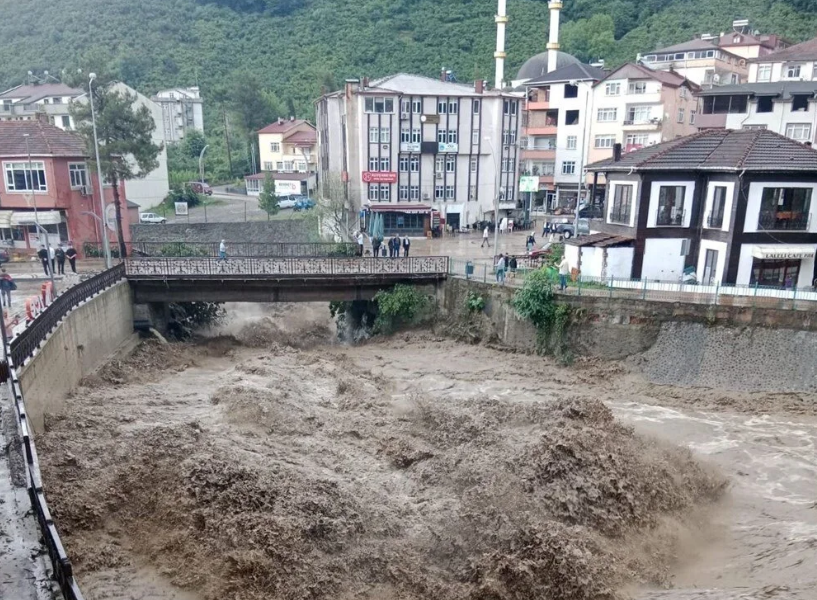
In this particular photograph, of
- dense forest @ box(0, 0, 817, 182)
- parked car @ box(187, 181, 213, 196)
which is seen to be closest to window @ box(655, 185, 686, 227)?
parked car @ box(187, 181, 213, 196)

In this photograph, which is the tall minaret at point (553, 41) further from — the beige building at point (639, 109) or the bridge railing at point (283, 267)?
the bridge railing at point (283, 267)

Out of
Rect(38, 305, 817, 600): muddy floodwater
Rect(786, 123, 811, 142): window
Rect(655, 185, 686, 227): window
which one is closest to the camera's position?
Rect(38, 305, 817, 600): muddy floodwater

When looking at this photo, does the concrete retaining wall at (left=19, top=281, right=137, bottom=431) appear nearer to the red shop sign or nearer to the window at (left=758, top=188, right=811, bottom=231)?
the red shop sign

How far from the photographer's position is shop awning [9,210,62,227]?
37031mm

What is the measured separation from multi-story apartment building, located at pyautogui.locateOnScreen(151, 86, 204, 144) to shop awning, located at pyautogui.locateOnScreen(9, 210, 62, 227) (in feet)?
152

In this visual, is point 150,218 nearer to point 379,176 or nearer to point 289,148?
point 379,176

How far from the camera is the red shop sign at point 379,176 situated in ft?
157

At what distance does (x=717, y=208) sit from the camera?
28062 millimetres

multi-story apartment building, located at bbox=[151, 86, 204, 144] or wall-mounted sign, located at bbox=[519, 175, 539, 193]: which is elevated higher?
multi-story apartment building, located at bbox=[151, 86, 204, 144]

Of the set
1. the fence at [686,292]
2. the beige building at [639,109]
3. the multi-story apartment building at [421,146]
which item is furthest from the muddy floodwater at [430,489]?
the beige building at [639,109]

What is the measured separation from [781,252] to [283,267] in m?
22.8

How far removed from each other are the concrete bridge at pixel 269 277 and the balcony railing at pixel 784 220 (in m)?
14.5

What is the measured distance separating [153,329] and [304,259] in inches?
321

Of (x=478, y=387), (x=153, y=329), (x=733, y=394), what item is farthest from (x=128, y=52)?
(x=733, y=394)
